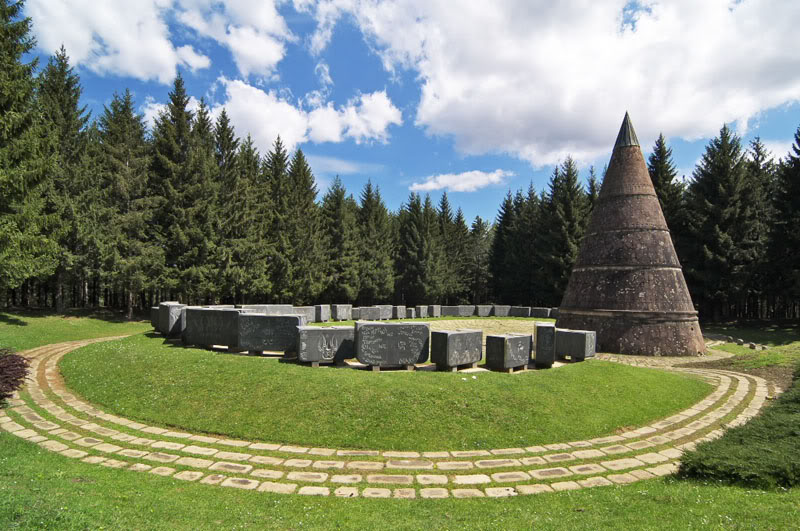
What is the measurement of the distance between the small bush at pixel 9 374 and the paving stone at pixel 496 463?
421 inches

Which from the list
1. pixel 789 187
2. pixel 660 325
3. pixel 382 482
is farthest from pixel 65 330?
pixel 789 187

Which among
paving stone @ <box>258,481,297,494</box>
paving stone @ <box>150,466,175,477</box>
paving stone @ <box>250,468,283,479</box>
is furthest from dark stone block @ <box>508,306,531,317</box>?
paving stone @ <box>150,466,175,477</box>

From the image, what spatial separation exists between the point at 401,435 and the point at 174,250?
27.5m

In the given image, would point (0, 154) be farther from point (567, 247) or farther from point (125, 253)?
point (567, 247)

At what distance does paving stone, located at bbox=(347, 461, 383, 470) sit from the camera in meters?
6.87

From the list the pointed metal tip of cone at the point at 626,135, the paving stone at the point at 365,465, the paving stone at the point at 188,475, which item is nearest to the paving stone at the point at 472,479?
the paving stone at the point at 365,465

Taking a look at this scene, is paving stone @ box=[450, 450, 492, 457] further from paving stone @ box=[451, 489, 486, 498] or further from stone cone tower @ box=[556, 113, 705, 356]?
stone cone tower @ box=[556, 113, 705, 356]

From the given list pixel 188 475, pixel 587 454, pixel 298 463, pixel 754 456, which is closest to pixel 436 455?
pixel 298 463

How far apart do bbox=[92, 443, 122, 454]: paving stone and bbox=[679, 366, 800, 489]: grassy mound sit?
9305 millimetres

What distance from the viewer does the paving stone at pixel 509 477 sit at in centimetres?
654

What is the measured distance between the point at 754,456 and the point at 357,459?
604cm

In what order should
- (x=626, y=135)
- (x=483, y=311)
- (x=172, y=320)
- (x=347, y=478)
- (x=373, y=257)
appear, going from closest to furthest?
(x=347, y=478)
(x=172, y=320)
(x=626, y=135)
(x=483, y=311)
(x=373, y=257)

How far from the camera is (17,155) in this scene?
696 inches

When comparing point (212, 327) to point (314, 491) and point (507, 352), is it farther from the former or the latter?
point (507, 352)
